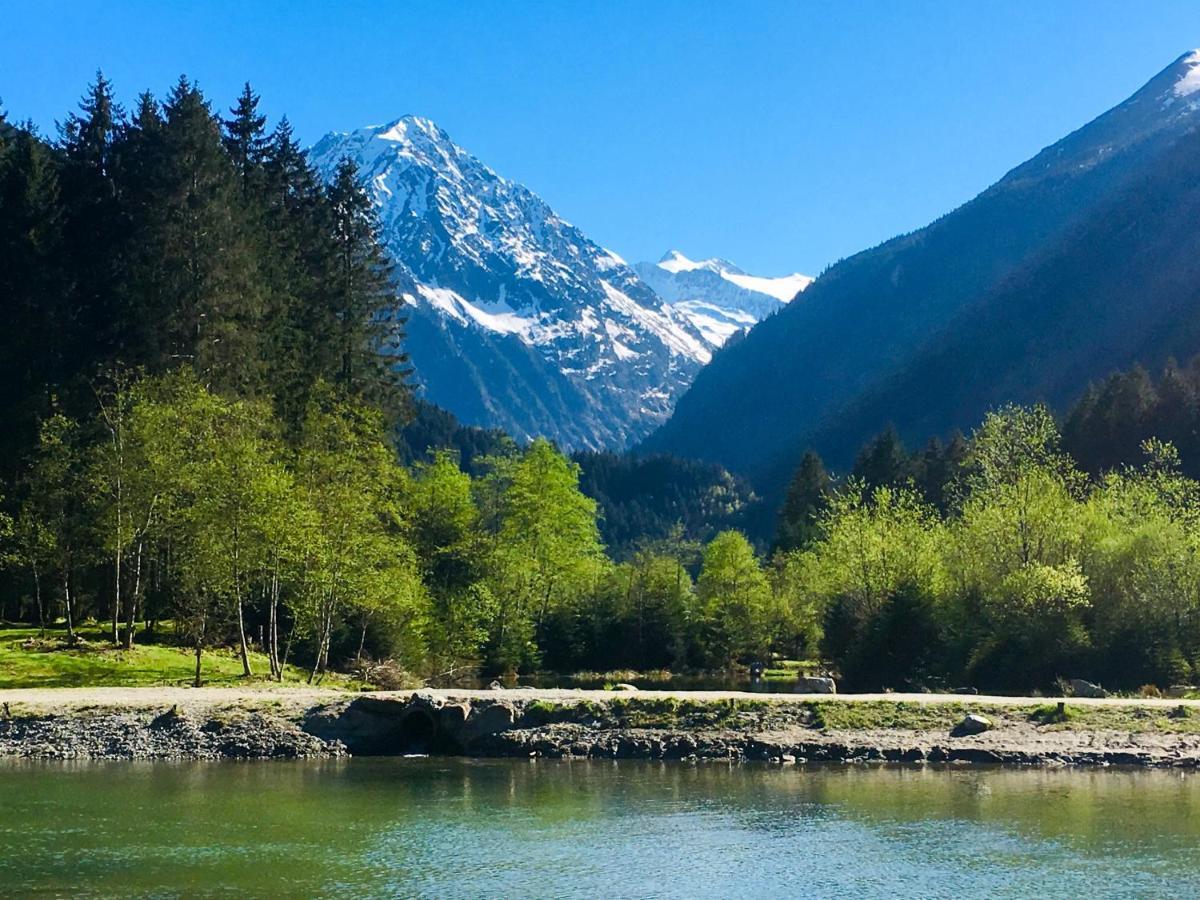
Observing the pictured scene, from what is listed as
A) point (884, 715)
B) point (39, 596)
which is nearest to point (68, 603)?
point (39, 596)

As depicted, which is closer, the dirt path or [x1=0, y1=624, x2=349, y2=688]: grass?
the dirt path

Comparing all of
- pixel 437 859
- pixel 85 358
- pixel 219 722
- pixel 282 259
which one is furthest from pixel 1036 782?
pixel 282 259

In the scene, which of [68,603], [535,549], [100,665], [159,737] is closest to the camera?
[159,737]

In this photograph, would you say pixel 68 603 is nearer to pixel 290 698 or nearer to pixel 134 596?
pixel 134 596

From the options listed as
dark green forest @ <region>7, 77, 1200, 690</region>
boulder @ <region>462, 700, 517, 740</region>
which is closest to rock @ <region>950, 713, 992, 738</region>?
boulder @ <region>462, 700, 517, 740</region>

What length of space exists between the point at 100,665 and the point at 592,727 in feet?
74.8

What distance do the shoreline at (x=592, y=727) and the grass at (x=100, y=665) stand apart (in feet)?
11.5

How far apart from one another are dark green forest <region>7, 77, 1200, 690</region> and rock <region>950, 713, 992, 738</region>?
17600 millimetres

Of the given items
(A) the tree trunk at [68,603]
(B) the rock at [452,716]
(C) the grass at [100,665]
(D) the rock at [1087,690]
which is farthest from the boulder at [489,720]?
(D) the rock at [1087,690]

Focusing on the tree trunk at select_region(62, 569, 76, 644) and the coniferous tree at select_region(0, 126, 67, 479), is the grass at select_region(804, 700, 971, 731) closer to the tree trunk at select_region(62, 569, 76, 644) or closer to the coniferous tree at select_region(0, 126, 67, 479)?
the tree trunk at select_region(62, 569, 76, 644)

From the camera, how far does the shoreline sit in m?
41.5

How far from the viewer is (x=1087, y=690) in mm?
53812

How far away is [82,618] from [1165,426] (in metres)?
112

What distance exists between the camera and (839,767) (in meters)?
40.3
